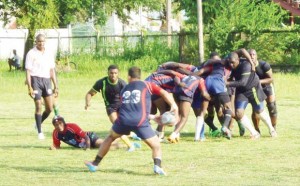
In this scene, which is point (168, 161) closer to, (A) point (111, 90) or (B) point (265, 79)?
(A) point (111, 90)

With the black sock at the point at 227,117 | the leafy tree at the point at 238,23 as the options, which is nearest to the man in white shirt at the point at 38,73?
the black sock at the point at 227,117

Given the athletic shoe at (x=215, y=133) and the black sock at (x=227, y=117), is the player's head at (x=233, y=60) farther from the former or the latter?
the athletic shoe at (x=215, y=133)

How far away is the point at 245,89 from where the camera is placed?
17719mm

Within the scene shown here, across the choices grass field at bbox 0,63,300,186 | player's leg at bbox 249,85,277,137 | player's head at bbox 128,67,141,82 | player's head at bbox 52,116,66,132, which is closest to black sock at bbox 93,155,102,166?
grass field at bbox 0,63,300,186

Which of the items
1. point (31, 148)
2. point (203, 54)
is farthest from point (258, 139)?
point (203, 54)

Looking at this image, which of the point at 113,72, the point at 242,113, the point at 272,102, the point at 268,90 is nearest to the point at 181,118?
the point at 242,113

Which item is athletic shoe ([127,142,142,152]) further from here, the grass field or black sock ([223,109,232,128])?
black sock ([223,109,232,128])

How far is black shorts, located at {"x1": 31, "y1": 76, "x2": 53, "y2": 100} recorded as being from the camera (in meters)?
18.0

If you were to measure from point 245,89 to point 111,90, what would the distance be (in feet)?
9.57

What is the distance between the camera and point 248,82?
17.7 m

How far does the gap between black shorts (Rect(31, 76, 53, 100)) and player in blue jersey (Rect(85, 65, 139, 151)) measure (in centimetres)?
202

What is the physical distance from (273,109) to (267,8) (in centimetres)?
2670

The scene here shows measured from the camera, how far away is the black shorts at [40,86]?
59.1 ft

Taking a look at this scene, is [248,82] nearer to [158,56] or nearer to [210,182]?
[210,182]
